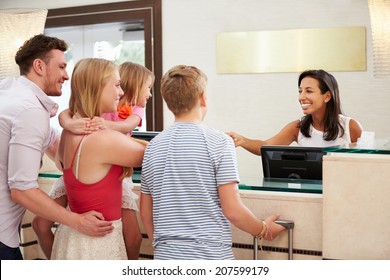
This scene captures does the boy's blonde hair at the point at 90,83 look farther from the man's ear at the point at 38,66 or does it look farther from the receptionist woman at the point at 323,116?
the receptionist woman at the point at 323,116

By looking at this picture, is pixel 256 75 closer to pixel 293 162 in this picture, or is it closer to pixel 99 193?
pixel 293 162

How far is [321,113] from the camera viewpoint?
13.3 feet

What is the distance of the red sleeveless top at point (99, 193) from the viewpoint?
215 cm

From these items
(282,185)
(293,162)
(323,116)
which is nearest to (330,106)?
(323,116)

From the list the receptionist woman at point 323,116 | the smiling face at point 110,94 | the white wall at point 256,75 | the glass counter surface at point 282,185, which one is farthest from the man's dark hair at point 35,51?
the white wall at point 256,75

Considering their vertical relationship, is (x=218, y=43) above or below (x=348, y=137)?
above

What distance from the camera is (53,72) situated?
2.36m

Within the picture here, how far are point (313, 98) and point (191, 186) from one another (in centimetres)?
224

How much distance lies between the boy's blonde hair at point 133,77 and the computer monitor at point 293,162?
0.76 m

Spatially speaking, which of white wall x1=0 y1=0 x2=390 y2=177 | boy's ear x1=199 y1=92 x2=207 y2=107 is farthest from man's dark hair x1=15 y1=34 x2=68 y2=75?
white wall x1=0 y1=0 x2=390 y2=177

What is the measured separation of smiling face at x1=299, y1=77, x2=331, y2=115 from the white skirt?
7.01 feet
